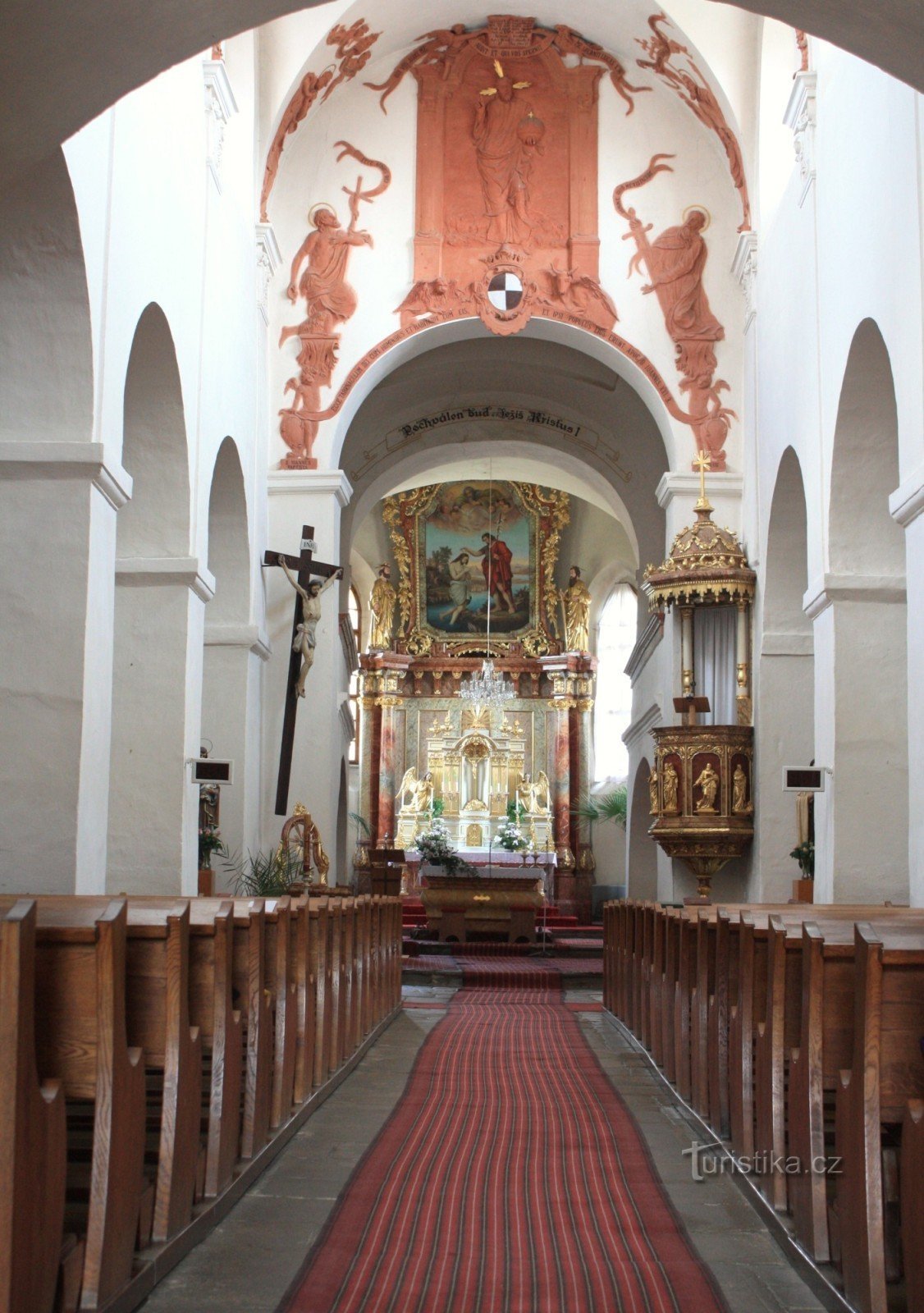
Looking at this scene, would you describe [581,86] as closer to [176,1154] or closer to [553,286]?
[553,286]

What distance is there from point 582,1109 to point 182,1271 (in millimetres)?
2671

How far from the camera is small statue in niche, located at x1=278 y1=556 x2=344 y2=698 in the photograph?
12.8 m

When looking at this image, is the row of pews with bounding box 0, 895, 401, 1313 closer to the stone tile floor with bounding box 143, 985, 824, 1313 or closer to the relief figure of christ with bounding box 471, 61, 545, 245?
the stone tile floor with bounding box 143, 985, 824, 1313

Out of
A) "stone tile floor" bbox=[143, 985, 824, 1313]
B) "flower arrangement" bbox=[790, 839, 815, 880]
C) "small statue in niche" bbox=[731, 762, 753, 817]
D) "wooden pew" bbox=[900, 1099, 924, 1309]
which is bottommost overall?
"stone tile floor" bbox=[143, 985, 824, 1313]

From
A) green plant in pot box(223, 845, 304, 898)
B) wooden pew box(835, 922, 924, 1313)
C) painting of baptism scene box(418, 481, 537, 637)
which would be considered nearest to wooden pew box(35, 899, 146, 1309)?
wooden pew box(835, 922, 924, 1313)

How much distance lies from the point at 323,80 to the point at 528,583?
41.8 feet

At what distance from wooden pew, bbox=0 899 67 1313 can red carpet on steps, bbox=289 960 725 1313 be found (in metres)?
0.70

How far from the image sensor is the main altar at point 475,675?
23.6 m

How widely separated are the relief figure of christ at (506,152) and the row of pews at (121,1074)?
10.4 m

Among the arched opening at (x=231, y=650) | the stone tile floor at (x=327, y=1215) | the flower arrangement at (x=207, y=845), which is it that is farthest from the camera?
the arched opening at (x=231, y=650)

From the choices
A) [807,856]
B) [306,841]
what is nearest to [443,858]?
[306,841]

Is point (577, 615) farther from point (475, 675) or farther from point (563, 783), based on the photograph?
point (563, 783)

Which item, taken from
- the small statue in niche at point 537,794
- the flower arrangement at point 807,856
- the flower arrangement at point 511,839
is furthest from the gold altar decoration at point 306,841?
the small statue in niche at point 537,794

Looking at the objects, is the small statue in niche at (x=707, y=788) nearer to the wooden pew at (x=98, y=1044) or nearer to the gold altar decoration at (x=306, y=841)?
the gold altar decoration at (x=306, y=841)
